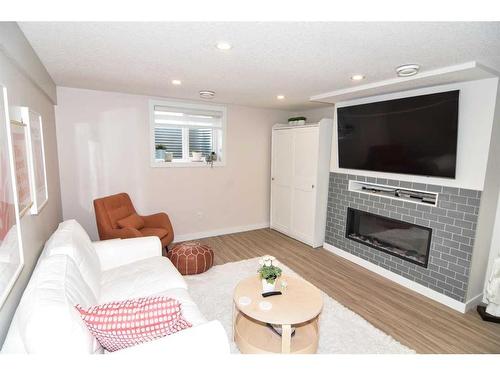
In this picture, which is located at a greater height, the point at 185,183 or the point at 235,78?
the point at 235,78

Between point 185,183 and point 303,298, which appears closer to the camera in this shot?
point 303,298

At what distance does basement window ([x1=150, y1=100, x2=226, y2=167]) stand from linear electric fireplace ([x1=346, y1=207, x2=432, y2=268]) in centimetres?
234

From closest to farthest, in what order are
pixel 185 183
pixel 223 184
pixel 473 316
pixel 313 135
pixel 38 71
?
pixel 38 71, pixel 473 316, pixel 313 135, pixel 185 183, pixel 223 184

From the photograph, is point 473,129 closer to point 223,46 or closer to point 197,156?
point 223,46

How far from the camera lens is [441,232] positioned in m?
2.76

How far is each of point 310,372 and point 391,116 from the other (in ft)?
10.1

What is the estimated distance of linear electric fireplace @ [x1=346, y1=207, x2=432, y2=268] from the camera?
3.01m

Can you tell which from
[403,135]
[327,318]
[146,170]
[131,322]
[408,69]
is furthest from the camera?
[146,170]

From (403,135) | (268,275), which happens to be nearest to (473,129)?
(403,135)

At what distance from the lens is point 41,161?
7.31 feet

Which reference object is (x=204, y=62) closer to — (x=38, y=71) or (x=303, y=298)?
(x=38, y=71)

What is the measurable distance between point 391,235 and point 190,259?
2.52 meters

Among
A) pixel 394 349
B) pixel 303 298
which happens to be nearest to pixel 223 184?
pixel 303 298

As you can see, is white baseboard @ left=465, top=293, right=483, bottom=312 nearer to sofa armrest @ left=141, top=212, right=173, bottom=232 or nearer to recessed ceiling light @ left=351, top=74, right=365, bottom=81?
recessed ceiling light @ left=351, top=74, right=365, bottom=81
